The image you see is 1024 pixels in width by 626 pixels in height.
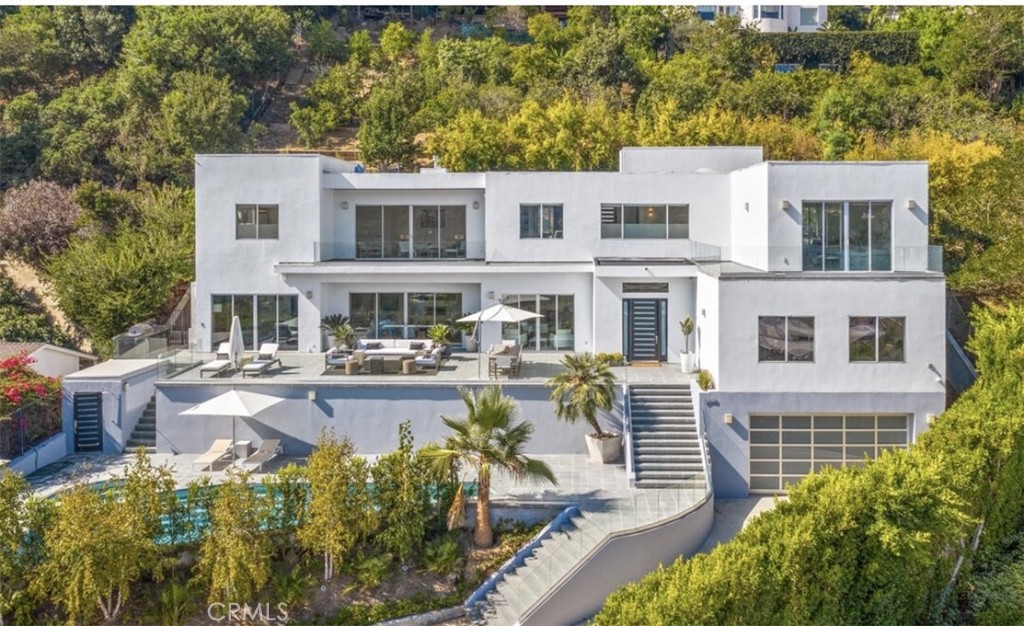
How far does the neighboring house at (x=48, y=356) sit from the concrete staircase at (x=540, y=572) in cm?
1779

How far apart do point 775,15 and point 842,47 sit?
954 cm

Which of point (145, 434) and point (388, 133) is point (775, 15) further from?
point (145, 434)

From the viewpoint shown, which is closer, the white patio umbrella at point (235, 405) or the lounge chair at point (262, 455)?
the white patio umbrella at point (235, 405)

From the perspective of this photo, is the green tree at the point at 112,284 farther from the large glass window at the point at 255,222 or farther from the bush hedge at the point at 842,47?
the bush hedge at the point at 842,47

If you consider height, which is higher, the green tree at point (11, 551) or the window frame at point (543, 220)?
the window frame at point (543, 220)

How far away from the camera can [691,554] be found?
17703mm

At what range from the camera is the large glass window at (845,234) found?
22.9m

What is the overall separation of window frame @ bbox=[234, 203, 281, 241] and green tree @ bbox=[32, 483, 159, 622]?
1417cm

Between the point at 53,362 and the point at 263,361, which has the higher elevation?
the point at 263,361

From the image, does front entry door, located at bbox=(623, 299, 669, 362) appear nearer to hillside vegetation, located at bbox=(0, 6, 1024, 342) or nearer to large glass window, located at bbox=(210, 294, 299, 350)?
hillside vegetation, located at bbox=(0, 6, 1024, 342)

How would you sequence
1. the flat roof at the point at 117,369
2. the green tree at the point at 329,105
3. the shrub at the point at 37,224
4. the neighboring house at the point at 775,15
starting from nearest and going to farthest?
the flat roof at the point at 117,369
the shrub at the point at 37,224
the green tree at the point at 329,105
the neighboring house at the point at 775,15

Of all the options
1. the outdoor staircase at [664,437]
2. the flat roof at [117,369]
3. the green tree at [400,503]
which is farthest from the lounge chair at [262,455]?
the outdoor staircase at [664,437]

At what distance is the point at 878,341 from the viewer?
819 inches

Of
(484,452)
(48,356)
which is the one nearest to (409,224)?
(48,356)
